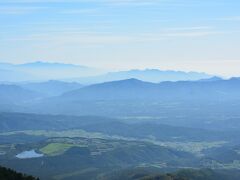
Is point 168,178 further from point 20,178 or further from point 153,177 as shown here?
point 20,178

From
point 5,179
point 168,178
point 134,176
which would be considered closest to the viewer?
point 5,179

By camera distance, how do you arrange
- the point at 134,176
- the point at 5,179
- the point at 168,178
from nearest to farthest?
the point at 5,179 < the point at 168,178 < the point at 134,176

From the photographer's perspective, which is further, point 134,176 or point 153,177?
point 134,176

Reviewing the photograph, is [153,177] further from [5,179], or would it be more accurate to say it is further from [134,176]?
[5,179]

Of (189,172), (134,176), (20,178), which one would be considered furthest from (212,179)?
(20,178)

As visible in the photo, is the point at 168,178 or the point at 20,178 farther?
the point at 168,178

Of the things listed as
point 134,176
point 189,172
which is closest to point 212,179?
point 189,172

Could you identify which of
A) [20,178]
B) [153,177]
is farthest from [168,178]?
[20,178]
